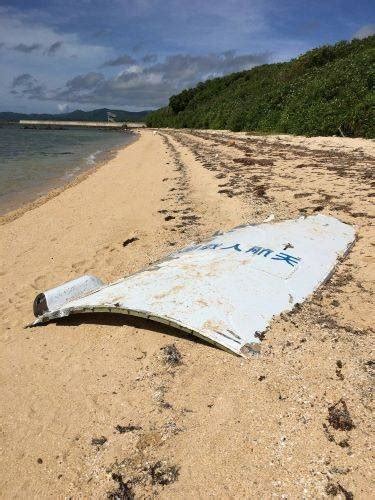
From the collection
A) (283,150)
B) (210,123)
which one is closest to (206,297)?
(283,150)

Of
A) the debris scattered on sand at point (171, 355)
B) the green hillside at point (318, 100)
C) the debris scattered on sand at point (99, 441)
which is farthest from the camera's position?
the green hillside at point (318, 100)

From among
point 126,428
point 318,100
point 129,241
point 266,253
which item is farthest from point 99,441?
point 318,100

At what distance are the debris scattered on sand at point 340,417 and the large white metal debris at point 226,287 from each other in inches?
34.7

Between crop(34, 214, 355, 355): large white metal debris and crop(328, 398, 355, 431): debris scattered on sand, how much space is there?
88 centimetres

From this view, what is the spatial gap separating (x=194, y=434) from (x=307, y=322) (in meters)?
1.77

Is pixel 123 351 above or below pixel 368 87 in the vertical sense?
below

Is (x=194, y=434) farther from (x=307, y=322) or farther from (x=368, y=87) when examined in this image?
(x=368, y=87)

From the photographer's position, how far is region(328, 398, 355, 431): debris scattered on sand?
2948mm

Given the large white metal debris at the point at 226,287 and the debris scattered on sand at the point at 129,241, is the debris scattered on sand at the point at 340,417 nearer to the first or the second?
the large white metal debris at the point at 226,287

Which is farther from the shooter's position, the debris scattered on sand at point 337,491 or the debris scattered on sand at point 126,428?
the debris scattered on sand at point 126,428

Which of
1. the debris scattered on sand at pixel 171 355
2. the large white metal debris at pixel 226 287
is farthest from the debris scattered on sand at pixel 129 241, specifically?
the debris scattered on sand at pixel 171 355

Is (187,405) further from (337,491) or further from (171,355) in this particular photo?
(337,491)

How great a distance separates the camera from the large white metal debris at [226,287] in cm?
396

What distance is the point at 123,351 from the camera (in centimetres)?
411
